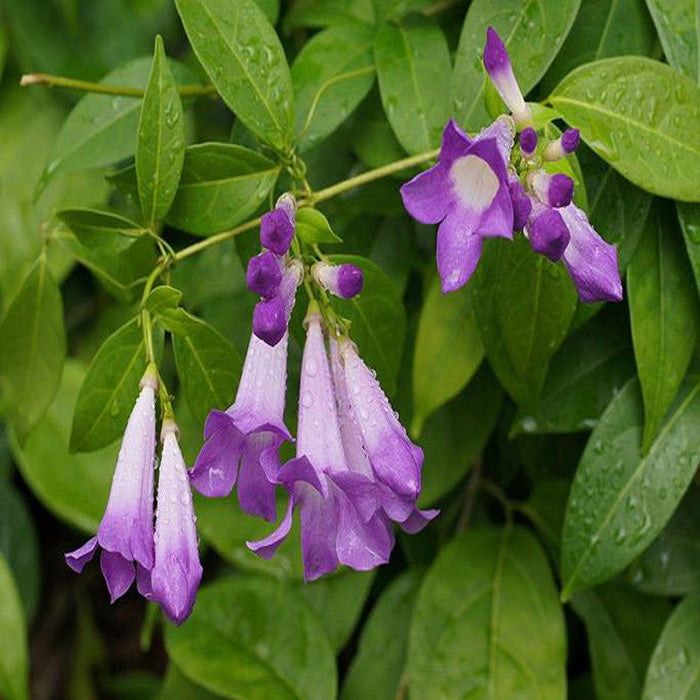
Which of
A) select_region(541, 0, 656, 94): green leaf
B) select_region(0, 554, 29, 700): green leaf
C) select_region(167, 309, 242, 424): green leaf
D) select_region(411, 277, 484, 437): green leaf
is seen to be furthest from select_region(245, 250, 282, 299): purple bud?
select_region(0, 554, 29, 700): green leaf

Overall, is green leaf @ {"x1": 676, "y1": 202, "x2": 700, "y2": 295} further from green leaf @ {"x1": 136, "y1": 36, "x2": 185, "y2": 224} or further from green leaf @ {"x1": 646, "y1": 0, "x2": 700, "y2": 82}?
green leaf @ {"x1": 136, "y1": 36, "x2": 185, "y2": 224}

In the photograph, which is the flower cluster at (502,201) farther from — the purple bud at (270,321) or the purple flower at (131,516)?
the purple flower at (131,516)

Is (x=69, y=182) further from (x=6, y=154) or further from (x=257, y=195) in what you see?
(x=257, y=195)

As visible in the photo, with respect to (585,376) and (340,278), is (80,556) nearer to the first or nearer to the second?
(340,278)

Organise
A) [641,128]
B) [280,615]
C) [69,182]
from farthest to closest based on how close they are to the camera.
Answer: [69,182] < [280,615] < [641,128]

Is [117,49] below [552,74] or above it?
below

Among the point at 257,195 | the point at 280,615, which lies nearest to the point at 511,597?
the point at 280,615

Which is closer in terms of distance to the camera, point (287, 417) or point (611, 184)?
point (611, 184)
